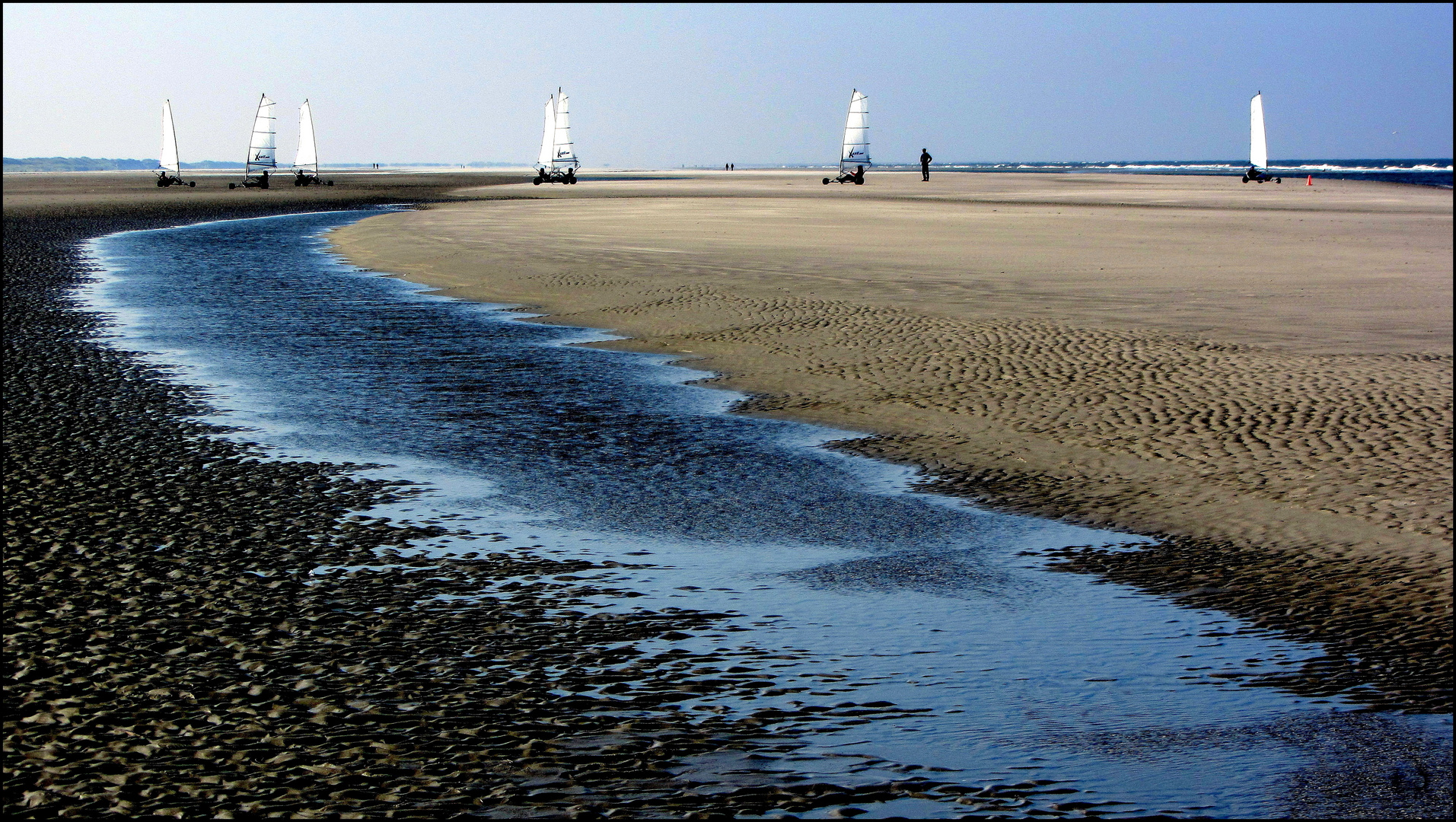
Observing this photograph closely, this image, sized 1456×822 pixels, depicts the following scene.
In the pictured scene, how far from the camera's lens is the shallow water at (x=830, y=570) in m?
5.03

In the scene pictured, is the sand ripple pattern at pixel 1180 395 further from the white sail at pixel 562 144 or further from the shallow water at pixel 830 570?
the white sail at pixel 562 144

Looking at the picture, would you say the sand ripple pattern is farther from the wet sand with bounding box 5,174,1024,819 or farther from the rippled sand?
the wet sand with bounding box 5,174,1024,819

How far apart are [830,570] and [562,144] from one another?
3200 inches

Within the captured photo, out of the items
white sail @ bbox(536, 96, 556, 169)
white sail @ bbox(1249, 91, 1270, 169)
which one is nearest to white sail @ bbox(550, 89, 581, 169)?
white sail @ bbox(536, 96, 556, 169)

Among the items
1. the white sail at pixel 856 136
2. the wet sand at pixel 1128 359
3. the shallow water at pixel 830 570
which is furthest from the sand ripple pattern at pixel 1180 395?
the white sail at pixel 856 136

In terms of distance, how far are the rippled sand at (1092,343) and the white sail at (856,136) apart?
43182mm

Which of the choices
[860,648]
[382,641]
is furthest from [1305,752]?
[382,641]

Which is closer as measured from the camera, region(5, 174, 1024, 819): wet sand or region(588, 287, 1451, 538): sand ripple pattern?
region(5, 174, 1024, 819): wet sand

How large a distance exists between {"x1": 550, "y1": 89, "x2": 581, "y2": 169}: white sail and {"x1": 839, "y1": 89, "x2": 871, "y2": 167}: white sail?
58.5 ft

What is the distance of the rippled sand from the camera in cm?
895

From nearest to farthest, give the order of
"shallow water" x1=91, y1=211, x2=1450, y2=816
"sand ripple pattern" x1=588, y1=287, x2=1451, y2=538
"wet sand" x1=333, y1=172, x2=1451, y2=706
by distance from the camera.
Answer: "shallow water" x1=91, y1=211, x2=1450, y2=816, "wet sand" x1=333, y1=172, x2=1451, y2=706, "sand ripple pattern" x1=588, y1=287, x2=1451, y2=538

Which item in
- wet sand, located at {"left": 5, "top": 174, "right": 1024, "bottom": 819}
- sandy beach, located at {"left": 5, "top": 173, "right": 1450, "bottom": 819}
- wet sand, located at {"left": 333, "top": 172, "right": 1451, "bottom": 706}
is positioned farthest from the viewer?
wet sand, located at {"left": 333, "top": 172, "right": 1451, "bottom": 706}

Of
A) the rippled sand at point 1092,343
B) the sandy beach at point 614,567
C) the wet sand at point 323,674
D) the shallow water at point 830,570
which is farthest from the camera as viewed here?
the rippled sand at point 1092,343

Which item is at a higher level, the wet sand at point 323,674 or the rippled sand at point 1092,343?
the rippled sand at point 1092,343
